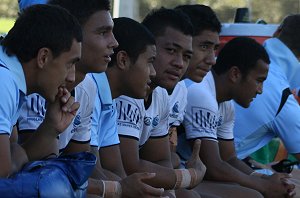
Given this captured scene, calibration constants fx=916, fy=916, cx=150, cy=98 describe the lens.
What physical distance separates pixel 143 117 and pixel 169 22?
0.71m

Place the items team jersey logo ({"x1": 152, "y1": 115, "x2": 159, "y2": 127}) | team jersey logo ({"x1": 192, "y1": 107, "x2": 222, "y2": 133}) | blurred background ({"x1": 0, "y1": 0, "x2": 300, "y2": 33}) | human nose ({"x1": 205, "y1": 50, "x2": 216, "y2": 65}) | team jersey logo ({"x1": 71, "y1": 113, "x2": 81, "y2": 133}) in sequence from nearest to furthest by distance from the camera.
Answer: team jersey logo ({"x1": 71, "y1": 113, "x2": 81, "y2": 133}) → team jersey logo ({"x1": 152, "y1": 115, "x2": 159, "y2": 127}) → team jersey logo ({"x1": 192, "y1": 107, "x2": 222, "y2": 133}) → human nose ({"x1": 205, "y1": 50, "x2": 216, "y2": 65}) → blurred background ({"x1": 0, "y1": 0, "x2": 300, "y2": 33})

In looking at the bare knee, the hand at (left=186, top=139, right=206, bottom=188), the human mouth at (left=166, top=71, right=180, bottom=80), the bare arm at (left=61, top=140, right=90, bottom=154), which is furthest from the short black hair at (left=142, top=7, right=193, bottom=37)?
the bare arm at (left=61, top=140, right=90, bottom=154)

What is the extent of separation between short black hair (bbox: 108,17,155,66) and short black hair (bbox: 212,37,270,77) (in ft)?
4.31

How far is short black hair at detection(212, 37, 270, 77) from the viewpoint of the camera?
6.32 m

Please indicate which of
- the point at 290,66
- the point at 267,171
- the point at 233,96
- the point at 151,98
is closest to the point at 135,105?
the point at 151,98

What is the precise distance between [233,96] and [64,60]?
242 centimetres

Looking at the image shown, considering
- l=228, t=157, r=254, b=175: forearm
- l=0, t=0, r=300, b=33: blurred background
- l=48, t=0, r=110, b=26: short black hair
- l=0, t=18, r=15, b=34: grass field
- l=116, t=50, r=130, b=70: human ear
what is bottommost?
l=0, t=18, r=15, b=34: grass field

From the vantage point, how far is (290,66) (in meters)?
7.34

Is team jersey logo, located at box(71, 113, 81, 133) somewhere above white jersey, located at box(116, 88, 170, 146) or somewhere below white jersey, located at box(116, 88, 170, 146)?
above

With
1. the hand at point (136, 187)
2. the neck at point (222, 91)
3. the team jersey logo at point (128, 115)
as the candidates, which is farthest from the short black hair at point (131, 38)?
the neck at point (222, 91)

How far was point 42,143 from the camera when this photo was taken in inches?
160

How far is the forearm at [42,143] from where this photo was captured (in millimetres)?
4047

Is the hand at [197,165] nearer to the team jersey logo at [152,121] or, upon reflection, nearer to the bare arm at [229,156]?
the team jersey logo at [152,121]

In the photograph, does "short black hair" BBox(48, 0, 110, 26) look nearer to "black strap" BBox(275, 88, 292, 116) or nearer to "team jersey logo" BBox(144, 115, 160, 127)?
"team jersey logo" BBox(144, 115, 160, 127)
